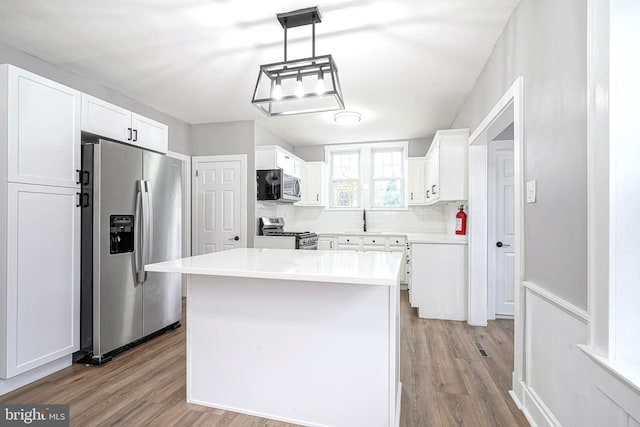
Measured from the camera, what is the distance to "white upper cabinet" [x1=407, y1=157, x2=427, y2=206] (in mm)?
5445

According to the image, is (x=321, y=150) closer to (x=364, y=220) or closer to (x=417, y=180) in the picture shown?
(x=364, y=220)

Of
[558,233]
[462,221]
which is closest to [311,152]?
[462,221]

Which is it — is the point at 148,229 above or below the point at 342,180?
below

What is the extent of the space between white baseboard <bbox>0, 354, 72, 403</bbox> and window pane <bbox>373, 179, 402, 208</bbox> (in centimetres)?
483

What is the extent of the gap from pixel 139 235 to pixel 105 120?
1055 millimetres

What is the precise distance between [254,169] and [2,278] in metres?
2.92

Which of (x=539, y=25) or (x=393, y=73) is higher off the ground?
(x=393, y=73)

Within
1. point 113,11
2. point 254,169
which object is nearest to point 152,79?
point 113,11

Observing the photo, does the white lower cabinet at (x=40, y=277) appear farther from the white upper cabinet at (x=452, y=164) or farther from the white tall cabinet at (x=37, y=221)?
the white upper cabinet at (x=452, y=164)

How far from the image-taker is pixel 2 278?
7.06 feet

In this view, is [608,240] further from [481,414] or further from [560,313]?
[481,414]

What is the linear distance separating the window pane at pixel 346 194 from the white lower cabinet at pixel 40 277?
14.0 ft

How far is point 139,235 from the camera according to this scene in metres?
2.97

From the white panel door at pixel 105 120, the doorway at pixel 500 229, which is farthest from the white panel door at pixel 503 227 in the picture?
the white panel door at pixel 105 120
